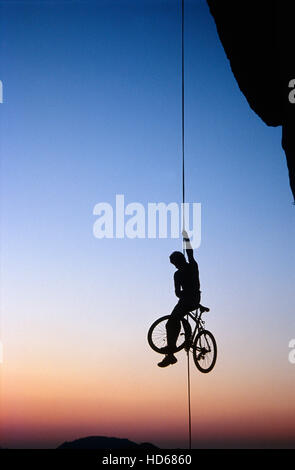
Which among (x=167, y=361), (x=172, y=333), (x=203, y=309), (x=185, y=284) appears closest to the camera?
(x=172, y=333)

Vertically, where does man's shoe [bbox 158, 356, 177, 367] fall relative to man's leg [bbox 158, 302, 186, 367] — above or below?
below

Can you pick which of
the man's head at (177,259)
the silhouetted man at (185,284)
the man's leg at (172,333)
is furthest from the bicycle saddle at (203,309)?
the man's head at (177,259)

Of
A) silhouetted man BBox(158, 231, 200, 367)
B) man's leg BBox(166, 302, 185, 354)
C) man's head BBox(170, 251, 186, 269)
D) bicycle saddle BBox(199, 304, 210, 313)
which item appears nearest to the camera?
man's leg BBox(166, 302, 185, 354)

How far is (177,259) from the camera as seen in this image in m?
8.15

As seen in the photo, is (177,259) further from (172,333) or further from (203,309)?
(172,333)

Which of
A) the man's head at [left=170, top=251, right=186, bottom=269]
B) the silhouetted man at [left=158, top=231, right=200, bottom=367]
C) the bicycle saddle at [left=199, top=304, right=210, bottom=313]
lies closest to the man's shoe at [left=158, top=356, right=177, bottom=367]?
the silhouetted man at [left=158, top=231, right=200, bottom=367]

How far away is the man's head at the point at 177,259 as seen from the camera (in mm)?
8109

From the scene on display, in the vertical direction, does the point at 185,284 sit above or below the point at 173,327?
above

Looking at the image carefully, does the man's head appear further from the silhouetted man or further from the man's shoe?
the man's shoe

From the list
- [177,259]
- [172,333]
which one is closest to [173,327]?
[172,333]

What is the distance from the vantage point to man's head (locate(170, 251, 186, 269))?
8.11 m
